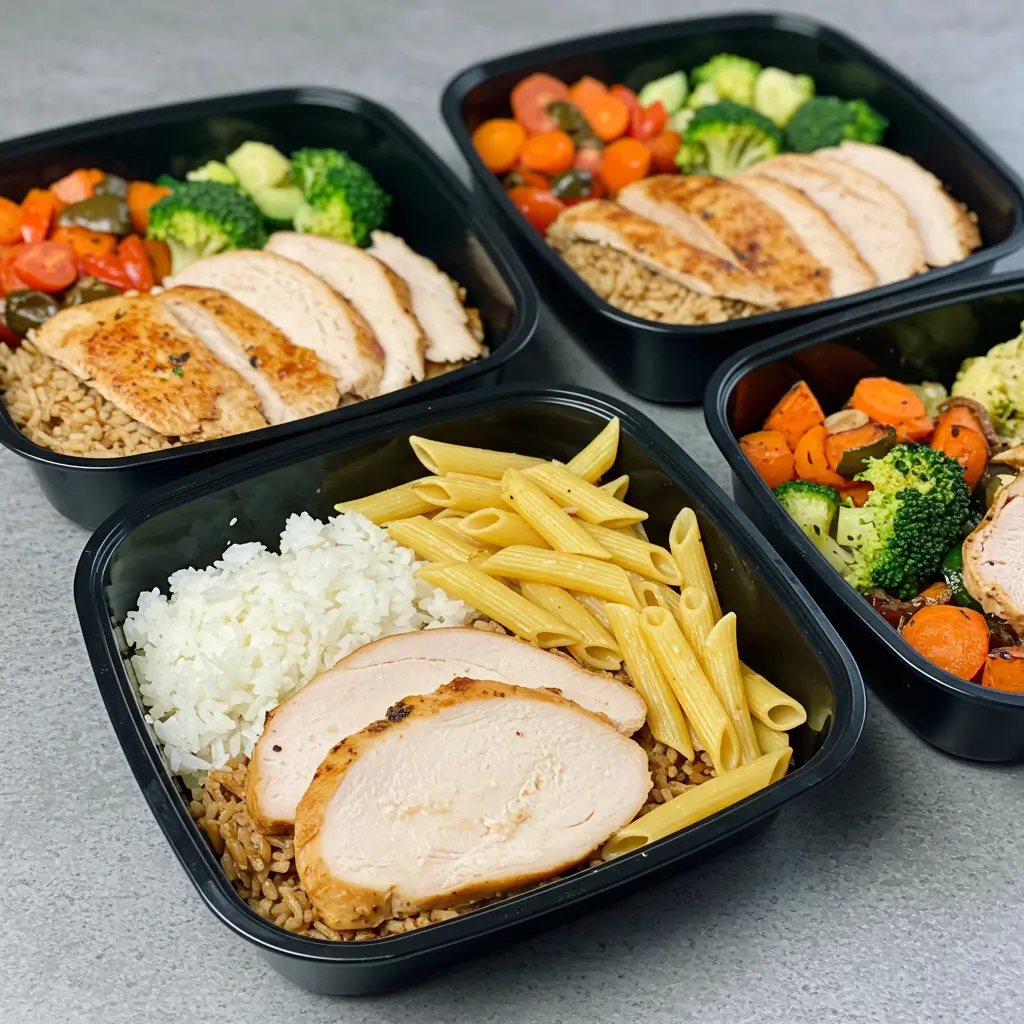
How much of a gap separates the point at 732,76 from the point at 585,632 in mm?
2538

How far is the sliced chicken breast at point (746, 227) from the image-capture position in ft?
11.8

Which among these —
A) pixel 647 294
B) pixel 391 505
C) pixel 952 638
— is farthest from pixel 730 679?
pixel 647 294

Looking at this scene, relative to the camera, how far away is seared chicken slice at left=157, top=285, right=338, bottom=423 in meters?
3.13

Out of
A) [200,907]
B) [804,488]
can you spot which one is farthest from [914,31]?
[200,907]

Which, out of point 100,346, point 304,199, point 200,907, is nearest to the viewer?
point 200,907

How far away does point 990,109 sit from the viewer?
4910mm

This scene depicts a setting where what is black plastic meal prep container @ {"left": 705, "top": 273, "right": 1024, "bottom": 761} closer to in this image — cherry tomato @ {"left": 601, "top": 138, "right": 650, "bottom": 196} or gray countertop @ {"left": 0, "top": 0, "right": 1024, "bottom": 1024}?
gray countertop @ {"left": 0, "top": 0, "right": 1024, "bottom": 1024}

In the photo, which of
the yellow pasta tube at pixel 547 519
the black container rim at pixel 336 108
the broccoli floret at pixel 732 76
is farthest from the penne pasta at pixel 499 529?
the broccoli floret at pixel 732 76

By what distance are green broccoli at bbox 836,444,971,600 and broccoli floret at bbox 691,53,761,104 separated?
1907 mm

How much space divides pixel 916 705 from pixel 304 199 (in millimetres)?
2402

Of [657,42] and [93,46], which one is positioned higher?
[657,42]

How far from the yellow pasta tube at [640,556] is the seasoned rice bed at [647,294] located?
3.06 ft

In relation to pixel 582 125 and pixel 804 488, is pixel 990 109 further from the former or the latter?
pixel 804 488

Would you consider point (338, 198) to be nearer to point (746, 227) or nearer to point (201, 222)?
point (201, 222)
